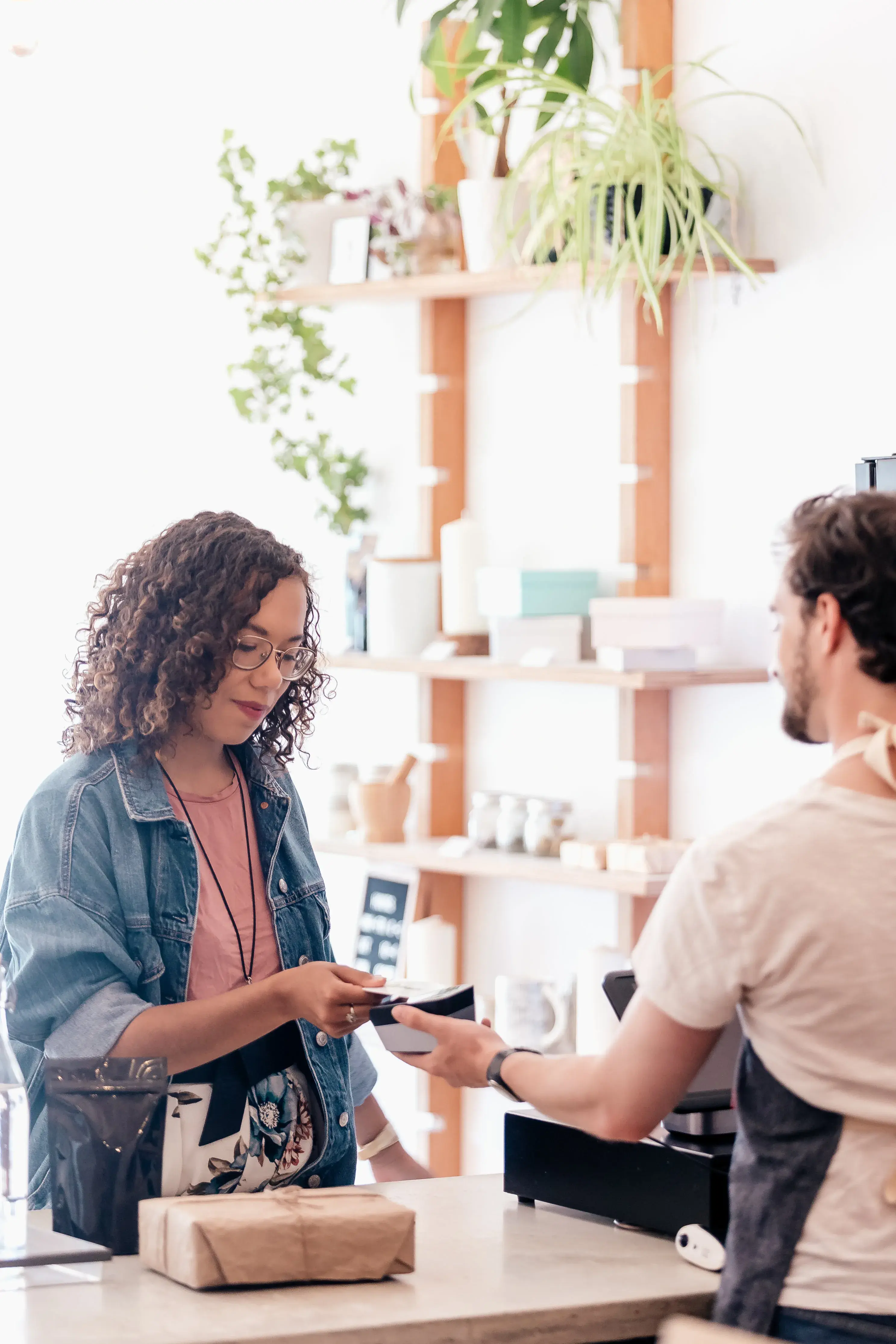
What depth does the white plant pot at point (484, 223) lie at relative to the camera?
11.6ft

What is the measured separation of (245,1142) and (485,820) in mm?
1767

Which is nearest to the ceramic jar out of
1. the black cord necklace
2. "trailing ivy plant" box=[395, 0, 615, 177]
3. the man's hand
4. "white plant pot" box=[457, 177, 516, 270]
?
"white plant pot" box=[457, 177, 516, 270]

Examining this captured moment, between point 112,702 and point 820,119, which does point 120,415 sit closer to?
point 820,119

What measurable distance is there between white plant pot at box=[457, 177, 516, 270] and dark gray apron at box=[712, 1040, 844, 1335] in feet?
7.71

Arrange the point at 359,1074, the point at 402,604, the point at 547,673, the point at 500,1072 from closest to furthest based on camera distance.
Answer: the point at 500,1072
the point at 359,1074
the point at 547,673
the point at 402,604

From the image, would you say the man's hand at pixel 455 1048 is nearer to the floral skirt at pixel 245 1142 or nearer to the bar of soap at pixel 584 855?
the floral skirt at pixel 245 1142

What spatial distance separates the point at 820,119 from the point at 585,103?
0.43 metres

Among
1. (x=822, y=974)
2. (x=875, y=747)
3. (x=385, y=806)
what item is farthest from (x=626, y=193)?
(x=822, y=974)

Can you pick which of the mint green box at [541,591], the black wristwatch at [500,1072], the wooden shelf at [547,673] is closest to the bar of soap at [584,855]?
the wooden shelf at [547,673]

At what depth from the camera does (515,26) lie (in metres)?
3.38

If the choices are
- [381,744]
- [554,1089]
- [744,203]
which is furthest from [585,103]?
[554,1089]

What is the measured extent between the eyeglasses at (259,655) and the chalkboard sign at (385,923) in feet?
5.64

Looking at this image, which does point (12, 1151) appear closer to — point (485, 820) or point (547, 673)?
point (547, 673)

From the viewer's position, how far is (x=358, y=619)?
394 centimetres
